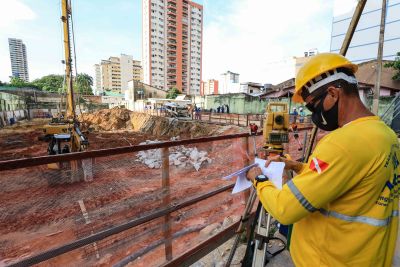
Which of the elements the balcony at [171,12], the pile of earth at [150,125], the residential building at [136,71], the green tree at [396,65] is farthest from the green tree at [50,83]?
the green tree at [396,65]

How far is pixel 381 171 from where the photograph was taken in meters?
0.88

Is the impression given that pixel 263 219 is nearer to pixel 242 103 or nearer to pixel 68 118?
pixel 68 118

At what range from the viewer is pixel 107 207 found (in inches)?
74.0

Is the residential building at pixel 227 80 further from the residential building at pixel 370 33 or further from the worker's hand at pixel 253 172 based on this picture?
the worker's hand at pixel 253 172

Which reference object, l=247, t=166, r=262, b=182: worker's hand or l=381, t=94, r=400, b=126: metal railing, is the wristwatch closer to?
l=247, t=166, r=262, b=182: worker's hand

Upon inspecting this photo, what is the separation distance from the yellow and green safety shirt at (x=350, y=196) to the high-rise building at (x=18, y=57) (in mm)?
137919

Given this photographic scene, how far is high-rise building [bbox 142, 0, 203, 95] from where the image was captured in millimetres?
Result: 63938

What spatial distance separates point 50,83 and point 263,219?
8051cm

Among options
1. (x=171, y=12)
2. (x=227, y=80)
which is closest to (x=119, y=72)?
(x=171, y=12)

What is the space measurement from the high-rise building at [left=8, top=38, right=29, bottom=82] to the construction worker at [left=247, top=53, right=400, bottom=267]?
138 meters

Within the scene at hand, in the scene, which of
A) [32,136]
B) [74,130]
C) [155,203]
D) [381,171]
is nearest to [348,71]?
[381,171]

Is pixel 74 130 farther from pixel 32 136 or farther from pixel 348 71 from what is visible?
pixel 32 136

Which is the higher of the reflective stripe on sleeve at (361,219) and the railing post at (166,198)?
the reflective stripe on sleeve at (361,219)

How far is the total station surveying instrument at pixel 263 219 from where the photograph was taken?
185 centimetres
